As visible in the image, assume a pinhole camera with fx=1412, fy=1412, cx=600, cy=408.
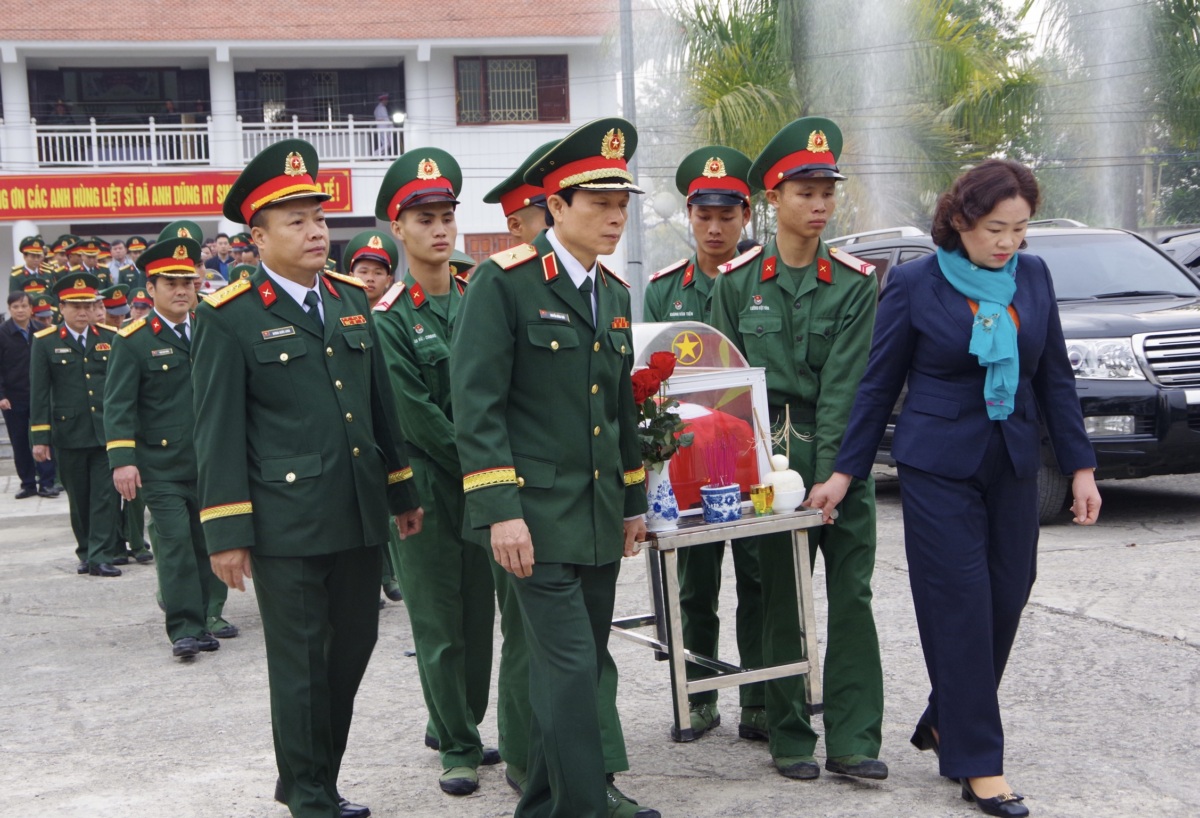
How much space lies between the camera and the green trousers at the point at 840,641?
486 centimetres

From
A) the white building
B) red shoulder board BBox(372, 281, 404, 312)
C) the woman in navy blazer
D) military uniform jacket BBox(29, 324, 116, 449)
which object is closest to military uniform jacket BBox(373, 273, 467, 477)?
red shoulder board BBox(372, 281, 404, 312)

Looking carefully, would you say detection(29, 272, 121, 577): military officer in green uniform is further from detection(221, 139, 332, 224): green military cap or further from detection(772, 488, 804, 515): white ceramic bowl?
detection(772, 488, 804, 515): white ceramic bowl

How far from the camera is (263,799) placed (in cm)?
496

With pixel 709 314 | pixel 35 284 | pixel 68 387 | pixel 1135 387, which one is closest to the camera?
pixel 709 314

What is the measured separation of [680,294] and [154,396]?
3.51 meters

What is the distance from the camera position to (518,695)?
477cm

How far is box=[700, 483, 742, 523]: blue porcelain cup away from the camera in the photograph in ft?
15.5

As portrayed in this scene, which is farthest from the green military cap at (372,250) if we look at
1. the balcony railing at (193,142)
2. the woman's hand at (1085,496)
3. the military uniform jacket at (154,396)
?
the balcony railing at (193,142)

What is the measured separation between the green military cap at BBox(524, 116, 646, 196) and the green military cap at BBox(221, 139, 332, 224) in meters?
0.84

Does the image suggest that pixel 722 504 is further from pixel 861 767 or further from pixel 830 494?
pixel 861 767

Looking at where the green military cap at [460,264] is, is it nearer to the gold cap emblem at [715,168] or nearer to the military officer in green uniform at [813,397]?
the gold cap emblem at [715,168]

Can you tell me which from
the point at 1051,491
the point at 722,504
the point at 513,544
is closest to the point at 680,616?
the point at 722,504

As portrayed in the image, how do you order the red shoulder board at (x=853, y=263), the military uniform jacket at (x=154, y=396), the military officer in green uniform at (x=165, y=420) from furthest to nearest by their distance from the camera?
the military uniform jacket at (x=154, y=396), the military officer in green uniform at (x=165, y=420), the red shoulder board at (x=853, y=263)

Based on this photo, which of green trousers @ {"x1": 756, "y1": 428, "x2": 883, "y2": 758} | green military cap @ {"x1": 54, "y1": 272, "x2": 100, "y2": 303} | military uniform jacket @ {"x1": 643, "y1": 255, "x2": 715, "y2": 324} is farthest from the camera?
green military cap @ {"x1": 54, "y1": 272, "x2": 100, "y2": 303}
